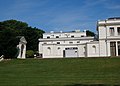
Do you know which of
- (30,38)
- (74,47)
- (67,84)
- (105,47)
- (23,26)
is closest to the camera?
(67,84)

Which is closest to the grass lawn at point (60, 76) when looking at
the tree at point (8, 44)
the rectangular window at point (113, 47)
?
the tree at point (8, 44)

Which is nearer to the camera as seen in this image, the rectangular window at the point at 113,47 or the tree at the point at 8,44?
the tree at the point at 8,44

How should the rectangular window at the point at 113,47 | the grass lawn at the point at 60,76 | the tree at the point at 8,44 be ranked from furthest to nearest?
the rectangular window at the point at 113,47, the tree at the point at 8,44, the grass lawn at the point at 60,76

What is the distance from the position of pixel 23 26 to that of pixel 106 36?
51.2 meters

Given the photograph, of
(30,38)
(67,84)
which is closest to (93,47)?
(30,38)

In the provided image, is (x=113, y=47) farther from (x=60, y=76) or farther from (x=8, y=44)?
(x=60, y=76)

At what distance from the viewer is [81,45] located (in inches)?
2566

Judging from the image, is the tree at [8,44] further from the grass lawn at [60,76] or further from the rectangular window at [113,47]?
the rectangular window at [113,47]

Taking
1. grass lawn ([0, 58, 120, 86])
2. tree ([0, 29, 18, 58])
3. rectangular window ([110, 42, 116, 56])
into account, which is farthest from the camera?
rectangular window ([110, 42, 116, 56])

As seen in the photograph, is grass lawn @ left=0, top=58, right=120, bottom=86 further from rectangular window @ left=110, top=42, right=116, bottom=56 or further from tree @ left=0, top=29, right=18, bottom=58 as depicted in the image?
rectangular window @ left=110, top=42, right=116, bottom=56

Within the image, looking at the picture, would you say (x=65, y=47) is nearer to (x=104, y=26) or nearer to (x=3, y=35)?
(x=104, y=26)

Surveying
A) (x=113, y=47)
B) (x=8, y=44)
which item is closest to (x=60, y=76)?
(x=8, y=44)

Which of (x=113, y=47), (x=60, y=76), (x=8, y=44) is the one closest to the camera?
(x=60, y=76)

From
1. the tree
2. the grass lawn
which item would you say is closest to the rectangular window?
the tree
